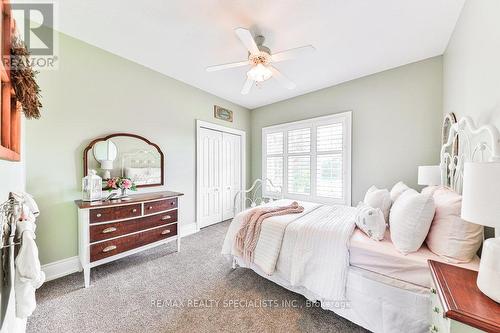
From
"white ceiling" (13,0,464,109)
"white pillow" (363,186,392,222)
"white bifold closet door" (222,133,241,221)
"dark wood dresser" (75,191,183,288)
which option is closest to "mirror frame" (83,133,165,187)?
"dark wood dresser" (75,191,183,288)

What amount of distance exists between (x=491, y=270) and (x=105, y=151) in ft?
11.3

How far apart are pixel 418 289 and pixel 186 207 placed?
3224 millimetres

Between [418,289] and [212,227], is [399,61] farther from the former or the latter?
[212,227]

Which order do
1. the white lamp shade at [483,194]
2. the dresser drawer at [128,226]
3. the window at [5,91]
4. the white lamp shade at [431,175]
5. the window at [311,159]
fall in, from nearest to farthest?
the white lamp shade at [483,194]
the window at [5,91]
the dresser drawer at [128,226]
the white lamp shade at [431,175]
the window at [311,159]

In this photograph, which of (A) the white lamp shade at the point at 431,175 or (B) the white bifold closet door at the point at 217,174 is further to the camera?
(B) the white bifold closet door at the point at 217,174

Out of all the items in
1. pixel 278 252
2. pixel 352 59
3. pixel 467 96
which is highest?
pixel 352 59

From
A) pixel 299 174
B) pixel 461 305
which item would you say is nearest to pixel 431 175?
pixel 461 305

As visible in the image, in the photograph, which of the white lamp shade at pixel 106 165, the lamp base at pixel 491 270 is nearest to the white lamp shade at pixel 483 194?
the lamp base at pixel 491 270

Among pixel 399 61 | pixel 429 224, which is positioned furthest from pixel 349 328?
pixel 399 61

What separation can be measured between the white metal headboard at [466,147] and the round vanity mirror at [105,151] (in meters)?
3.59

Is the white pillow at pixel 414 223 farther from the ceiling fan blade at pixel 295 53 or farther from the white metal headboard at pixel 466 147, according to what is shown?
the ceiling fan blade at pixel 295 53

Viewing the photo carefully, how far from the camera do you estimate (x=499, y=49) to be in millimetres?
1198

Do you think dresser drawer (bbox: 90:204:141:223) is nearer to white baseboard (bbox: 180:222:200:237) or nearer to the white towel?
white baseboard (bbox: 180:222:200:237)

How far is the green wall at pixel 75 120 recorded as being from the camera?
6.80 ft
